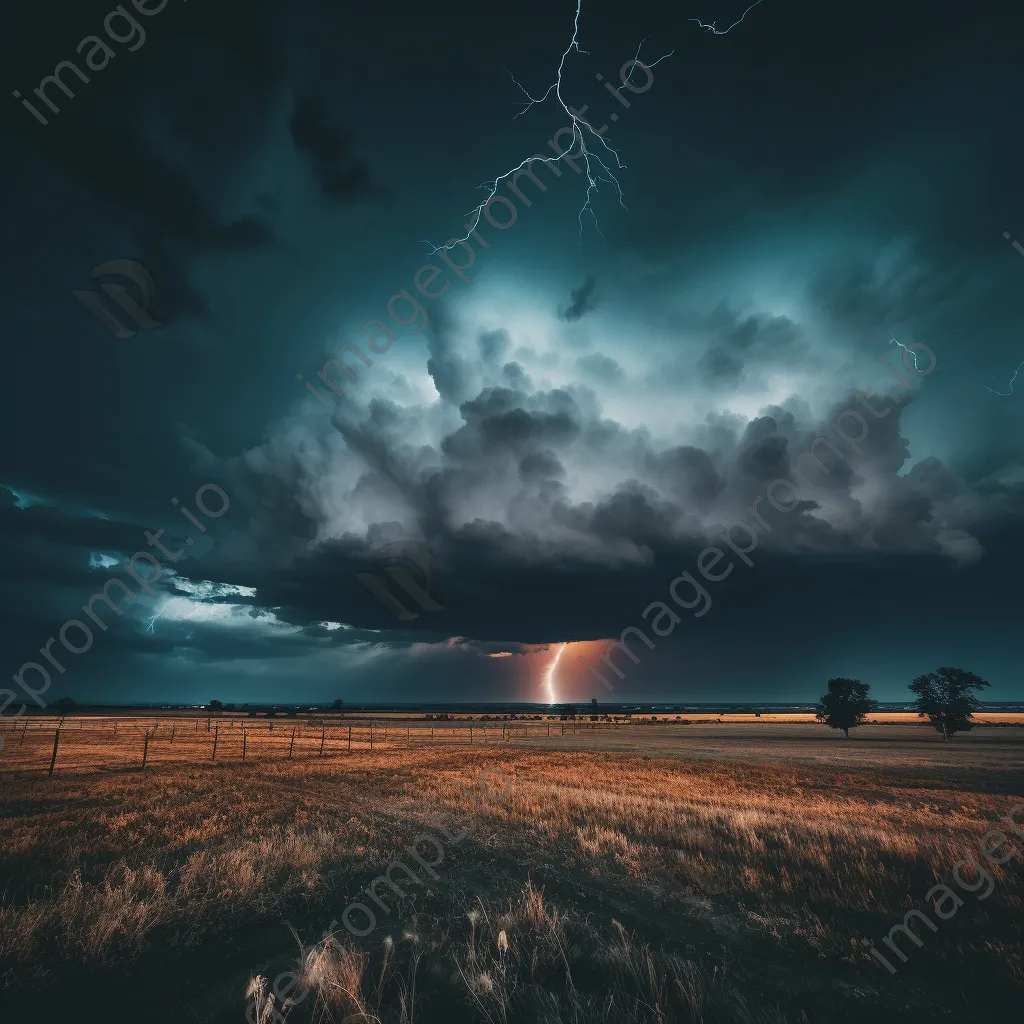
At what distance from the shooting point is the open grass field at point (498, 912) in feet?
18.8

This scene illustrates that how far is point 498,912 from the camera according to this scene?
8.35 meters

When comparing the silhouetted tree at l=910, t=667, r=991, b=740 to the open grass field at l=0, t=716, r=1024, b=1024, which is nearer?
the open grass field at l=0, t=716, r=1024, b=1024

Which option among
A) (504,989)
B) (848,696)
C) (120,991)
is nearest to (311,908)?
(120,991)

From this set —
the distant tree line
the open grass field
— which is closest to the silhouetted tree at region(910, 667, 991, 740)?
the distant tree line

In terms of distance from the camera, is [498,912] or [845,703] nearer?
[498,912]

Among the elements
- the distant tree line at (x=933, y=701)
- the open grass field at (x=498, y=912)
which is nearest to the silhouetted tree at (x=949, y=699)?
the distant tree line at (x=933, y=701)

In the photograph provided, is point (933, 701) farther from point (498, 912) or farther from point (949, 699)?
point (498, 912)

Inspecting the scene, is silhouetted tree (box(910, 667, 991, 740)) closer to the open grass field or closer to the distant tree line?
the distant tree line

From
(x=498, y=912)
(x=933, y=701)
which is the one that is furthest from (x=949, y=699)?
(x=498, y=912)

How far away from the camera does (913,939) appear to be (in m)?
7.32

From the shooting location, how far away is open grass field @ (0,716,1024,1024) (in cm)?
573

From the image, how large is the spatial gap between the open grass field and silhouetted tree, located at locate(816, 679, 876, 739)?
217ft

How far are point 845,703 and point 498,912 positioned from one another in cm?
8590

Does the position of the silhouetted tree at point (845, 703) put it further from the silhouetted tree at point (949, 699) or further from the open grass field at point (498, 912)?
the open grass field at point (498, 912)
